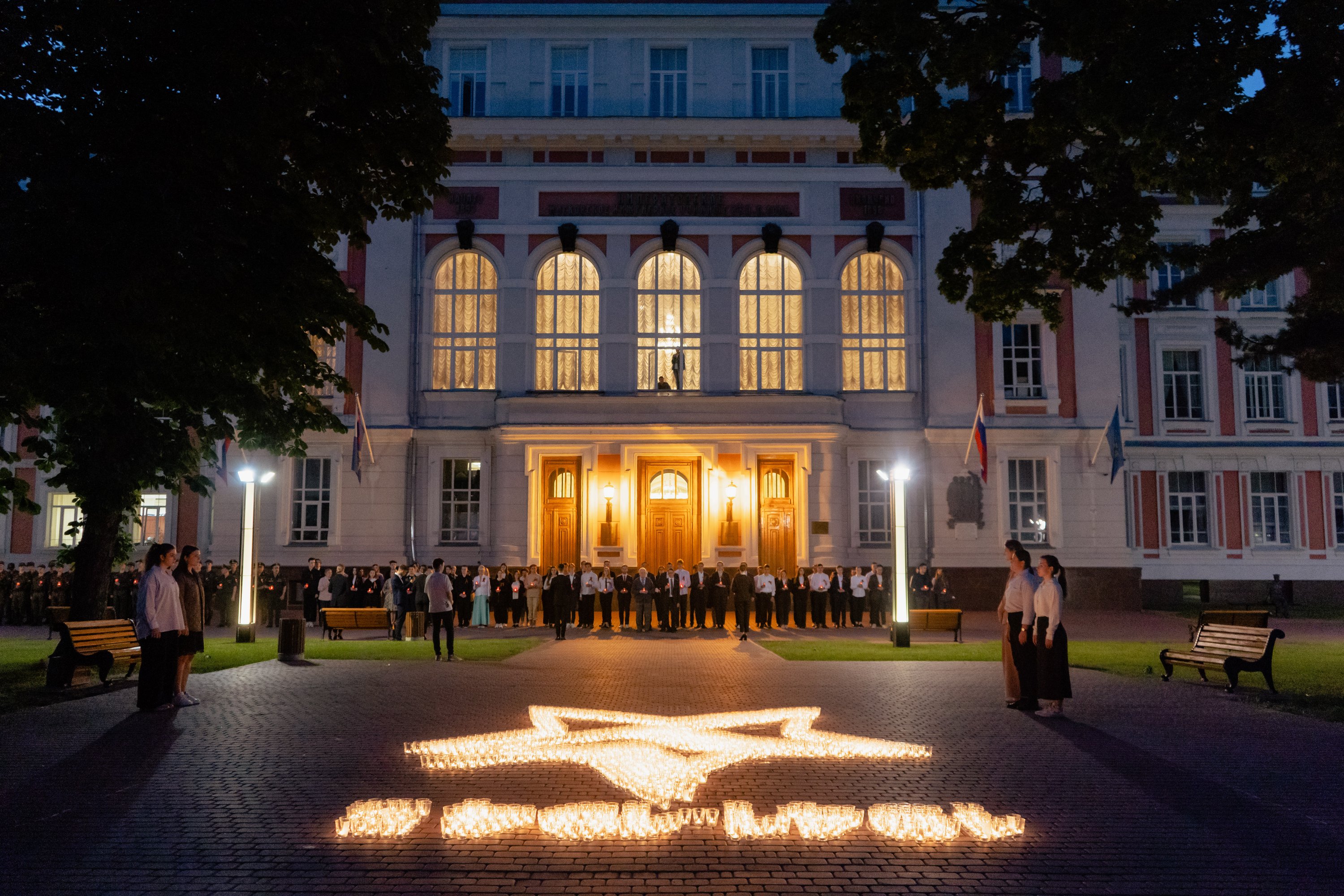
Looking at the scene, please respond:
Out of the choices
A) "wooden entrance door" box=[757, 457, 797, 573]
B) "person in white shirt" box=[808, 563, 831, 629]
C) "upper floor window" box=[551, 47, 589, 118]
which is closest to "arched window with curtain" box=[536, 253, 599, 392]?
"upper floor window" box=[551, 47, 589, 118]

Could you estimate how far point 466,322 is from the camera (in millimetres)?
33906

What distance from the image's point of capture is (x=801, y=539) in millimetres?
31875

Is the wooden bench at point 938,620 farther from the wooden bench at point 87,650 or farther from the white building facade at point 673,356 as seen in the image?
the wooden bench at point 87,650

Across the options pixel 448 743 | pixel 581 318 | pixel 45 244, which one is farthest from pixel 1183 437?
pixel 45 244

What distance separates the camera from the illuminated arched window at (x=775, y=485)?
1283 inches

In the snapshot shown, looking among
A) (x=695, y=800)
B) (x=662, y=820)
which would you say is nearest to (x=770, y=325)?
(x=695, y=800)

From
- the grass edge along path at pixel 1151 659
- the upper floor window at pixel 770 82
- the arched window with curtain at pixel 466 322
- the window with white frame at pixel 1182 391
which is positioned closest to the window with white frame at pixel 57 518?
the arched window with curtain at pixel 466 322

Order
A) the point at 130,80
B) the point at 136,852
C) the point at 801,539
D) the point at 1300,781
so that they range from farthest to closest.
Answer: the point at 801,539 < the point at 130,80 < the point at 1300,781 < the point at 136,852

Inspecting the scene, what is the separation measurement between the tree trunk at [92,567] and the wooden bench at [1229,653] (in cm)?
1686

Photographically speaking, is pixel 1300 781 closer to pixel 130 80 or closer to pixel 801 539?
pixel 130 80

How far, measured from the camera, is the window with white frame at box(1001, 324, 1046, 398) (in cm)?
3397

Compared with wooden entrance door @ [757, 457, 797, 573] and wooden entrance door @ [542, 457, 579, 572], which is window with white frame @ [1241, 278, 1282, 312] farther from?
wooden entrance door @ [542, 457, 579, 572]

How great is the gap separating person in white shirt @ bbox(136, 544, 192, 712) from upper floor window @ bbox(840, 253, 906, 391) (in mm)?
24654

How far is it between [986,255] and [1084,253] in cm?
158
